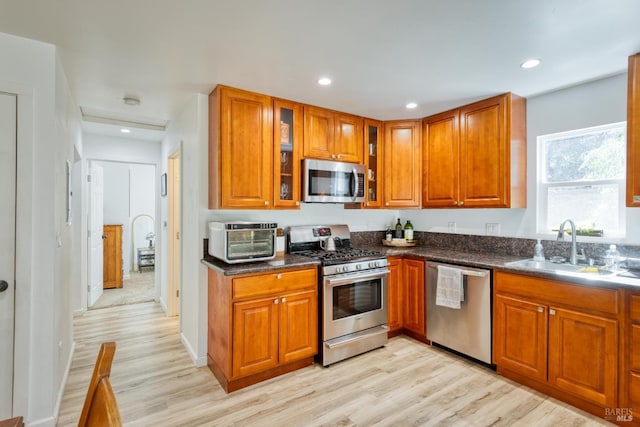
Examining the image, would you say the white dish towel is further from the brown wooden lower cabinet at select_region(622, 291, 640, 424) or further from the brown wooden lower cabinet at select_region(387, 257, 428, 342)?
the brown wooden lower cabinet at select_region(622, 291, 640, 424)

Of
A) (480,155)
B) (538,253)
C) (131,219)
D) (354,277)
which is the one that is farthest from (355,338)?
(131,219)

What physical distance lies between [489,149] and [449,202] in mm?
653

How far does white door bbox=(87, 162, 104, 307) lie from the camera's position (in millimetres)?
4484

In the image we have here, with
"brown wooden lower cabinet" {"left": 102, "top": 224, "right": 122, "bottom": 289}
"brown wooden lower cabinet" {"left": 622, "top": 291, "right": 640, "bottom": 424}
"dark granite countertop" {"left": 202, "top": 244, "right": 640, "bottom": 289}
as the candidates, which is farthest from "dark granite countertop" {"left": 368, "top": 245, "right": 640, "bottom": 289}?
"brown wooden lower cabinet" {"left": 102, "top": 224, "right": 122, "bottom": 289}

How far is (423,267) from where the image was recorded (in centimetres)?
326

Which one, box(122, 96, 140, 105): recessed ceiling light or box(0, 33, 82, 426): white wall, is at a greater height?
box(122, 96, 140, 105): recessed ceiling light

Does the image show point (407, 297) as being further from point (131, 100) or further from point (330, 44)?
point (131, 100)

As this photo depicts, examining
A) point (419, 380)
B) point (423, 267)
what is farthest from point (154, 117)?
point (419, 380)

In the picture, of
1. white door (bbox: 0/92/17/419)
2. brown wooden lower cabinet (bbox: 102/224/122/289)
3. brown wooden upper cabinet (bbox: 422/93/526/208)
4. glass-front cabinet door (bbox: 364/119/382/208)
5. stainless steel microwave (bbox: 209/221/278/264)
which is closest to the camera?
white door (bbox: 0/92/17/419)

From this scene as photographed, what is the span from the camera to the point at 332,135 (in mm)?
3398

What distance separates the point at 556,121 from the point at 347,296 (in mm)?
2457

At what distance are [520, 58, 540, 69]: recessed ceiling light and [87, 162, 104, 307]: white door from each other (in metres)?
5.12

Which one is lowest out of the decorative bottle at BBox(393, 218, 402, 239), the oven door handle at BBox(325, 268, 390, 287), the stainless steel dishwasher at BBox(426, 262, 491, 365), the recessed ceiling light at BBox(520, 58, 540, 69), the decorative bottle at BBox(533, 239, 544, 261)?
the stainless steel dishwasher at BBox(426, 262, 491, 365)

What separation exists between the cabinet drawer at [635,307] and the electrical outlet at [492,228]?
4.46 feet
